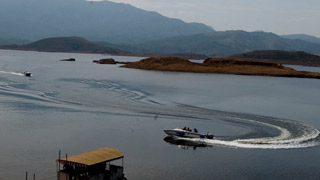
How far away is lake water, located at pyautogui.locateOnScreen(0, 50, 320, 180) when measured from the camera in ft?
91.2

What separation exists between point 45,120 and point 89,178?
61.7 ft

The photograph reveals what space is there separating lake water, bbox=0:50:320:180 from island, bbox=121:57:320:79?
182ft

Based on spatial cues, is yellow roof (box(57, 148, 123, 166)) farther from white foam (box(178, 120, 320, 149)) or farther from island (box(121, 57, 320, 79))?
island (box(121, 57, 320, 79))

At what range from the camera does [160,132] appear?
37969mm

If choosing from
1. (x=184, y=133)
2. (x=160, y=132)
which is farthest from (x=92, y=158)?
(x=160, y=132)

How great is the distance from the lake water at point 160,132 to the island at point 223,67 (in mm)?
55571

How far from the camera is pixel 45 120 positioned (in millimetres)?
40406

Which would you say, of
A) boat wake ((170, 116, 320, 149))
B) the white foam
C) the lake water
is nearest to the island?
the lake water

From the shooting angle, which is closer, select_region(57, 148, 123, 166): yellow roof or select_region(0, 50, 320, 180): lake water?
select_region(57, 148, 123, 166): yellow roof

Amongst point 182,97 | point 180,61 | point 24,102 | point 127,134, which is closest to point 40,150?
point 127,134

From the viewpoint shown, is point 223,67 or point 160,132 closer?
point 160,132

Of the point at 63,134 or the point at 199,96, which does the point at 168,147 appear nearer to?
the point at 63,134

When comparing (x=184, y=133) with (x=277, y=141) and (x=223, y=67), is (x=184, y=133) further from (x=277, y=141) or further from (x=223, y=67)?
(x=223, y=67)

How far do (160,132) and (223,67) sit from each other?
87.9m
